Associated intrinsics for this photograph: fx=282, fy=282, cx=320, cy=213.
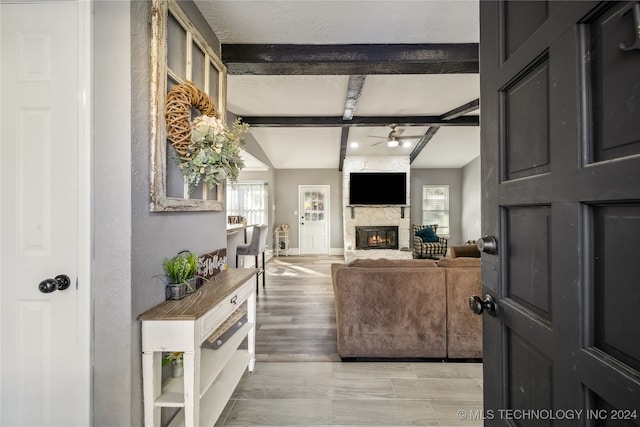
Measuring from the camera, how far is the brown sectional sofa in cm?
238

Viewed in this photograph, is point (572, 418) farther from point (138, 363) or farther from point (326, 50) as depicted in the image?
point (326, 50)

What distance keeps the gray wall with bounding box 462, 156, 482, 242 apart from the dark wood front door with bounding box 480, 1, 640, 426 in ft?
22.8

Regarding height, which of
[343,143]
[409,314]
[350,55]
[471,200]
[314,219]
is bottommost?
[409,314]

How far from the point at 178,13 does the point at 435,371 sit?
3020 millimetres

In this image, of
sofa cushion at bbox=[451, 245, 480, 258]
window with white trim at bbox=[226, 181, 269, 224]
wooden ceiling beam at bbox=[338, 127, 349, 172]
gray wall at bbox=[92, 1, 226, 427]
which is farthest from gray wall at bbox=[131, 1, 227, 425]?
window with white trim at bbox=[226, 181, 269, 224]

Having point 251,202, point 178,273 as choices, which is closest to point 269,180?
point 251,202

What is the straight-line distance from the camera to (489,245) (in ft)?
3.03

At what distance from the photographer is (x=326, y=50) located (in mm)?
2426

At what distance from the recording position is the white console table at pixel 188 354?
1295 mm

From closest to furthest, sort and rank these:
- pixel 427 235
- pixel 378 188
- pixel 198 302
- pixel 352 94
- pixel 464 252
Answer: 1. pixel 198 302
2. pixel 352 94
3. pixel 464 252
4. pixel 427 235
5. pixel 378 188

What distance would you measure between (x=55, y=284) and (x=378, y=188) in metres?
6.40

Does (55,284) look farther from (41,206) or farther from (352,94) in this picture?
(352,94)

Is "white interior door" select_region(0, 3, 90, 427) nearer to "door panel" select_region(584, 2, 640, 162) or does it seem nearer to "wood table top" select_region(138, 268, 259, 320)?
"wood table top" select_region(138, 268, 259, 320)

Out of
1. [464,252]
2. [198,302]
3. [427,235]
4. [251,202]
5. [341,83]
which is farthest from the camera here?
[251,202]
